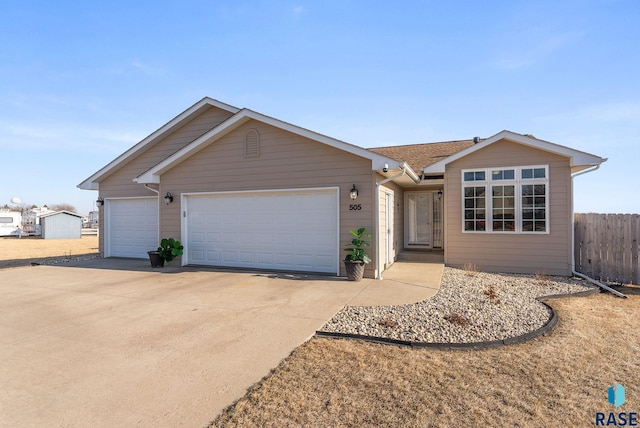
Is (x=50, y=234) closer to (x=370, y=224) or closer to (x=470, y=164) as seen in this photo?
(x=370, y=224)

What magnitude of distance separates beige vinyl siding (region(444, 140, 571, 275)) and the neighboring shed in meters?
30.9

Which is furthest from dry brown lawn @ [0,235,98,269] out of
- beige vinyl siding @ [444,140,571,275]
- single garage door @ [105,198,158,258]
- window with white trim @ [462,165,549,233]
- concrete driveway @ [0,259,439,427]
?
window with white trim @ [462,165,549,233]

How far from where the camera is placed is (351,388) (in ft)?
9.76

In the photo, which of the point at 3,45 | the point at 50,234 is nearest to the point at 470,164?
the point at 3,45

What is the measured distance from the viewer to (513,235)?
9188 millimetres

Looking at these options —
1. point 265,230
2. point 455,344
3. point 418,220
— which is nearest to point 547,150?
point 418,220

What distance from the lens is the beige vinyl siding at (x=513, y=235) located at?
8672mm

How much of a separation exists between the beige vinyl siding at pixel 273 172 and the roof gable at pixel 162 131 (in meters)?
2.53

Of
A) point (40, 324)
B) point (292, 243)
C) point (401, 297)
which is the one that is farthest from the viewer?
point (292, 243)

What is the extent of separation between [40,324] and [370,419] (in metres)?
5.10

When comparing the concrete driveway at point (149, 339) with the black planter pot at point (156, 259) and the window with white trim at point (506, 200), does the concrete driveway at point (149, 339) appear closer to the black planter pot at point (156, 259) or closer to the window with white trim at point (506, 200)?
the black planter pot at point (156, 259)

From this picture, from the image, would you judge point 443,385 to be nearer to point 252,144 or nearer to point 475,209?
point 475,209

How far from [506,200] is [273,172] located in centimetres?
669

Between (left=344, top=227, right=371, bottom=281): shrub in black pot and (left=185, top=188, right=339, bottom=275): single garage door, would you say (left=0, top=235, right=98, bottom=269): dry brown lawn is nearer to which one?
(left=185, top=188, right=339, bottom=275): single garage door
